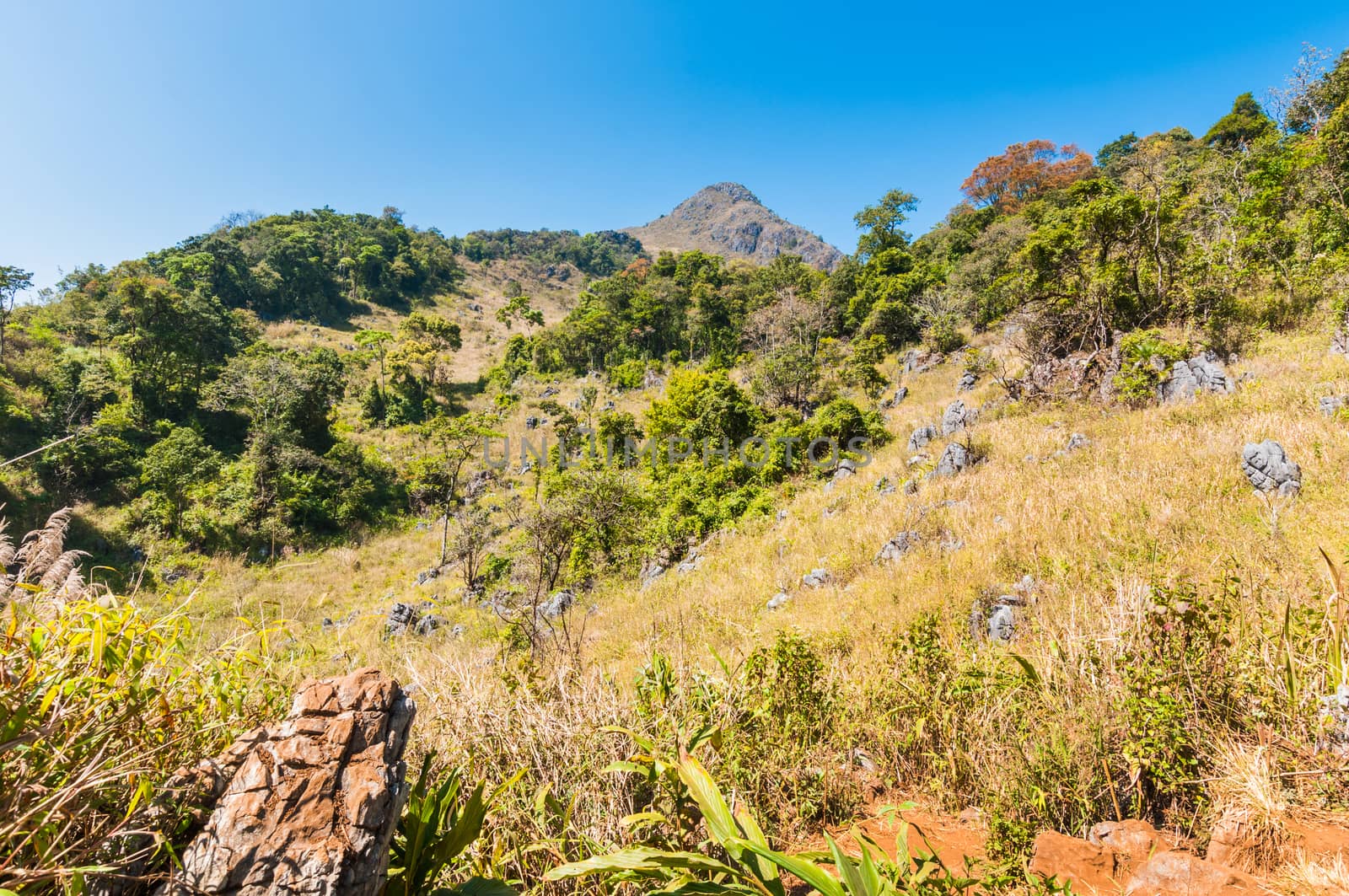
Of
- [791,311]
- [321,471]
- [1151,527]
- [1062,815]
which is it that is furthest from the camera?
[791,311]

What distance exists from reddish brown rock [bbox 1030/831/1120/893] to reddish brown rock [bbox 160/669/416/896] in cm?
172

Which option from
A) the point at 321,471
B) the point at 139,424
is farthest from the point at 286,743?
the point at 139,424

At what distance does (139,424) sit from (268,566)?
475 inches

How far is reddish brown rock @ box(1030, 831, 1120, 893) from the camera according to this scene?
137 centimetres

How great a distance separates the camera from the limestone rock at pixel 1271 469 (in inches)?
178

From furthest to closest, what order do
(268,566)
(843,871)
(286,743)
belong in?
(268,566) → (286,743) → (843,871)

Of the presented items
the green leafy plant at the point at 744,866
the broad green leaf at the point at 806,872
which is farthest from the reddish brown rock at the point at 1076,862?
the broad green leaf at the point at 806,872

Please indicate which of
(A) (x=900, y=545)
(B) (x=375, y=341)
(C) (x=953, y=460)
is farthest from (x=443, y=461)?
(A) (x=900, y=545)

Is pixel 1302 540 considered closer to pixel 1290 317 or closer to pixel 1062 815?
pixel 1062 815

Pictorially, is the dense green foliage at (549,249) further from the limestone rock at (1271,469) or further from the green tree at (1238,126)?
the limestone rock at (1271,469)

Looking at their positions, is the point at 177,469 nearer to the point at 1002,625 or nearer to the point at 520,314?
the point at 1002,625

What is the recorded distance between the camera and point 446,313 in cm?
4944

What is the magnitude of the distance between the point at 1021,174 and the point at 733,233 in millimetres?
87441

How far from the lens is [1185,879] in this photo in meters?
1.29
